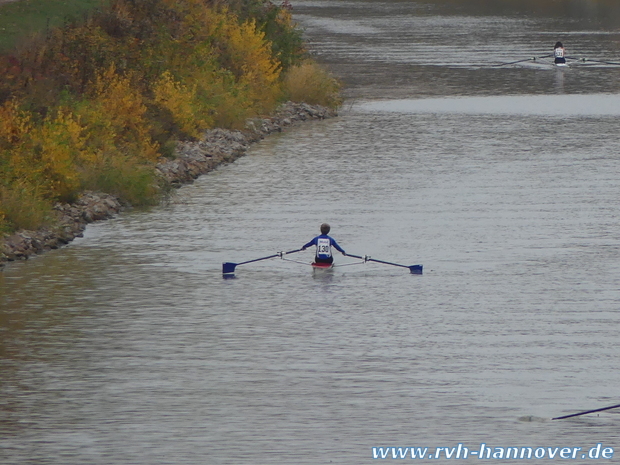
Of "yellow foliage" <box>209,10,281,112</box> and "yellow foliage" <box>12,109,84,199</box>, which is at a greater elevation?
"yellow foliage" <box>209,10,281,112</box>

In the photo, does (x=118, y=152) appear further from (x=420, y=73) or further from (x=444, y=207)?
(x=420, y=73)

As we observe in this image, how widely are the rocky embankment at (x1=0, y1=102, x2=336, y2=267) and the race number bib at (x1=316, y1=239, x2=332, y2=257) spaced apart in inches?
272

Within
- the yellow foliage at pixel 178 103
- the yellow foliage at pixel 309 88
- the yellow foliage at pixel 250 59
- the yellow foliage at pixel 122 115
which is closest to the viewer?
the yellow foliage at pixel 122 115

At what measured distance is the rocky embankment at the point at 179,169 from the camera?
33.9 meters

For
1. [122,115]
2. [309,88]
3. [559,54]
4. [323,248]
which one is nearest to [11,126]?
[122,115]

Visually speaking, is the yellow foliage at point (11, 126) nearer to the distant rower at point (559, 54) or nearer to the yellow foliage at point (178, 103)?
the yellow foliage at point (178, 103)

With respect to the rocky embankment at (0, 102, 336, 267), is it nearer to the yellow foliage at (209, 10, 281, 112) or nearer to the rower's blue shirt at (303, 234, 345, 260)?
the yellow foliage at (209, 10, 281, 112)

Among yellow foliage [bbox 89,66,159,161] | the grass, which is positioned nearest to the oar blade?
yellow foliage [bbox 89,66,159,161]

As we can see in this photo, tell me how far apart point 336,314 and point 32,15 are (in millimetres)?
33662

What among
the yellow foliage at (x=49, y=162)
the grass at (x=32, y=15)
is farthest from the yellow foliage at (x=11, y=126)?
the grass at (x=32, y=15)

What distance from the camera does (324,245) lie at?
3109 cm

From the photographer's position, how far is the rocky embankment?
33.9m

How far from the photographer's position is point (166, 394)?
74.2 ft

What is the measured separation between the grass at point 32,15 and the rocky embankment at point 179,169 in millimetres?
6984
